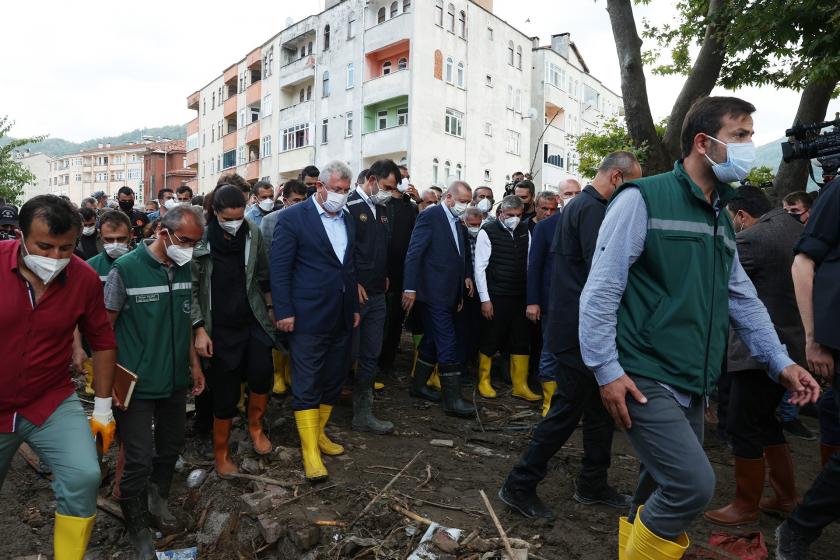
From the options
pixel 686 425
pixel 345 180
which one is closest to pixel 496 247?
pixel 345 180

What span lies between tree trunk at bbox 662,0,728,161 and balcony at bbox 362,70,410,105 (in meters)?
20.0

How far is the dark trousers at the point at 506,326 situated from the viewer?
7746 millimetres

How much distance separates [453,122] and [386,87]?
12.6ft

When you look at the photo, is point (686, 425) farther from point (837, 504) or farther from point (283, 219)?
point (283, 219)

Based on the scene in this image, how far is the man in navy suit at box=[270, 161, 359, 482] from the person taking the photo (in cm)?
500

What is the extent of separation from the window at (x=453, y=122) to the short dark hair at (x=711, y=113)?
2891cm

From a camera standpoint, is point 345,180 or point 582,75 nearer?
point 345,180

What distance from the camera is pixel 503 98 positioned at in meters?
35.0

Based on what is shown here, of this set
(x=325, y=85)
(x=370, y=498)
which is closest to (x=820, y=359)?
(x=370, y=498)

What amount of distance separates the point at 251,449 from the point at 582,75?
4342cm

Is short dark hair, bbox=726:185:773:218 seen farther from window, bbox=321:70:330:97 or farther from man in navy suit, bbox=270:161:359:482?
window, bbox=321:70:330:97

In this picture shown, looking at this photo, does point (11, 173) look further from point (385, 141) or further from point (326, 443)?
point (326, 443)

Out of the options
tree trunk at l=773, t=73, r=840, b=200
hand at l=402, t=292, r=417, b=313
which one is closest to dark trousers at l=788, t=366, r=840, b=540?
hand at l=402, t=292, r=417, b=313

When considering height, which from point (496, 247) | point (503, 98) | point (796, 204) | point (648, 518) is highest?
point (503, 98)
